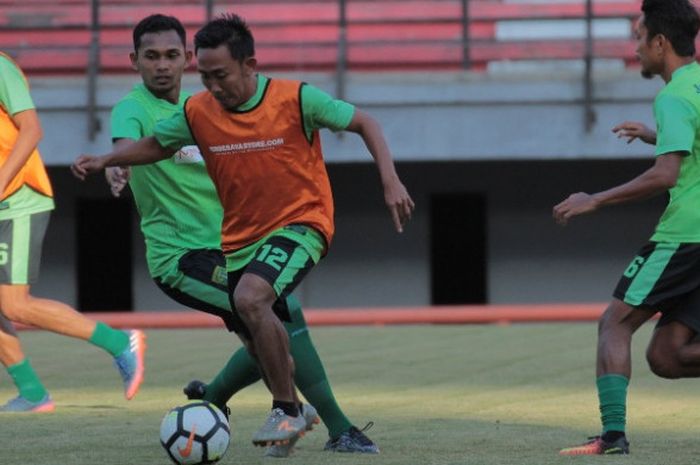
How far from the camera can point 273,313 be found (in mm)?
6680

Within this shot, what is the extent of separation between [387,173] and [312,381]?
105cm

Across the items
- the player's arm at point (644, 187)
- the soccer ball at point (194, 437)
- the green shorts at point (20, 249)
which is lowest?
the soccer ball at point (194, 437)

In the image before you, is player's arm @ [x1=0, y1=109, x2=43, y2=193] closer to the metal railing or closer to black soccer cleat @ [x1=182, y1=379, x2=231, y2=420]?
black soccer cleat @ [x1=182, y1=379, x2=231, y2=420]

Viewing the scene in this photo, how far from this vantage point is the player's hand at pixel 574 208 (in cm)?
632

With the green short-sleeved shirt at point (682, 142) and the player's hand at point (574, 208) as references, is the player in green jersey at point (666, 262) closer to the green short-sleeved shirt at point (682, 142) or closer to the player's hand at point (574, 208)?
the green short-sleeved shirt at point (682, 142)

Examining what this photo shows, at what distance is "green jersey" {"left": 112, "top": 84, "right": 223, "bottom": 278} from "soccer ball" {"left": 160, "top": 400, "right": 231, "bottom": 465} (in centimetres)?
177

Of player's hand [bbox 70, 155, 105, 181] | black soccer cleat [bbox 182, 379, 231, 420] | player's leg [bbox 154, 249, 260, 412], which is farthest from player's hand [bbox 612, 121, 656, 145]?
black soccer cleat [bbox 182, 379, 231, 420]

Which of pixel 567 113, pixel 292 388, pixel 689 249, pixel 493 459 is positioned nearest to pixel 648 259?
pixel 689 249

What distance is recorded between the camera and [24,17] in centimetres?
2155

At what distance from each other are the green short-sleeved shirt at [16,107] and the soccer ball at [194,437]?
2728mm

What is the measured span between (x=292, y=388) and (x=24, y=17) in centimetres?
1574

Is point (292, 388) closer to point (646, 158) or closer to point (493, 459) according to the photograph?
point (493, 459)

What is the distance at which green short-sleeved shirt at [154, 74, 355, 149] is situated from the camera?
22.2 ft

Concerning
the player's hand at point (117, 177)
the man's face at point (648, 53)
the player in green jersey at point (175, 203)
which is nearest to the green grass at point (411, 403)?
the player in green jersey at point (175, 203)
